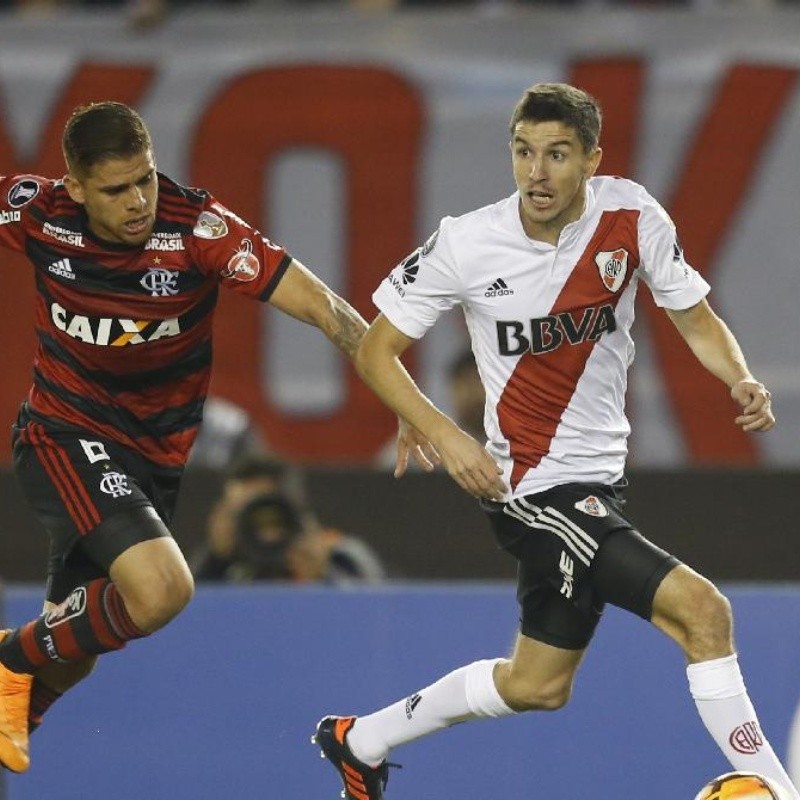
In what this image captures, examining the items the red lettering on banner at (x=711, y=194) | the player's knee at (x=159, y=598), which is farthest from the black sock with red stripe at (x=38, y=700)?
the red lettering on banner at (x=711, y=194)

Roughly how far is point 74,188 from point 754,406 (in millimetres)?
2037

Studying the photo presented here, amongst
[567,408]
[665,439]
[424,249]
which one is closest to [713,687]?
[567,408]

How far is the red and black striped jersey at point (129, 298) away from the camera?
581cm

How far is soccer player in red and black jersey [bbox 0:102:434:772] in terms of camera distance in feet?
18.6

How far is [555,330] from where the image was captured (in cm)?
557

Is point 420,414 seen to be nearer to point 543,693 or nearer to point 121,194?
point 543,693

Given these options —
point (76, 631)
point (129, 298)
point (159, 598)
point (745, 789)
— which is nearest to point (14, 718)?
point (76, 631)

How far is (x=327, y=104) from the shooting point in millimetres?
9797

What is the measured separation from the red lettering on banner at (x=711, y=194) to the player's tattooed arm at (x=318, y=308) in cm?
382

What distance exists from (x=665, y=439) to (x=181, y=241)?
14.0 feet

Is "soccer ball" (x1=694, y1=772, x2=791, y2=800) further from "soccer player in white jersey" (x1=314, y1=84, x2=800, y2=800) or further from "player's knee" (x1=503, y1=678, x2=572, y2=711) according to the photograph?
"player's knee" (x1=503, y1=678, x2=572, y2=711)

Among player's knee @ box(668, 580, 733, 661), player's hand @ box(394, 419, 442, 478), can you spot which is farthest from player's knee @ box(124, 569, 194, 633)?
player's knee @ box(668, 580, 733, 661)

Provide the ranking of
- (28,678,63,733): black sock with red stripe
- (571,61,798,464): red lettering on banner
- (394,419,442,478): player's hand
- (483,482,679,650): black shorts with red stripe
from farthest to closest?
(571,61,798,464): red lettering on banner → (28,678,63,733): black sock with red stripe → (394,419,442,478): player's hand → (483,482,679,650): black shorts with red stripe

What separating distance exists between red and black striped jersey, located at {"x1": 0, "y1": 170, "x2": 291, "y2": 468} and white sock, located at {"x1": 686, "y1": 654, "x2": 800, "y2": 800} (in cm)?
169
